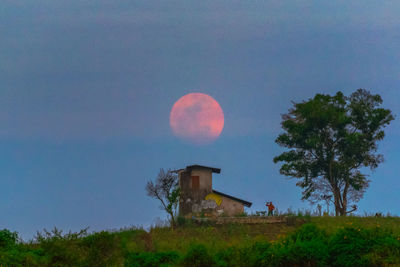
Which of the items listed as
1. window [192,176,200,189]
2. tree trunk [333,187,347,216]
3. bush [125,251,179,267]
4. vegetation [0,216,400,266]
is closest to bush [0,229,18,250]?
vegetation [0,216,400,266]

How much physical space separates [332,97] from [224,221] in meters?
17.9

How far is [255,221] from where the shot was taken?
29109 millimetres

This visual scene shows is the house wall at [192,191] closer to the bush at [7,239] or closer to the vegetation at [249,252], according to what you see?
the bush at [7,239]

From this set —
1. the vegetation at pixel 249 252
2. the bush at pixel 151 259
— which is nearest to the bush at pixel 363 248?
the vegetation at pixel 249 252

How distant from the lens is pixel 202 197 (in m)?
35.5

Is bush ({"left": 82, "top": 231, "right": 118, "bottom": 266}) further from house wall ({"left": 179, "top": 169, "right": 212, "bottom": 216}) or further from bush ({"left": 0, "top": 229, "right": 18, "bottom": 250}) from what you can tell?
house wall ({"left": 179, "top": 169, "right": 212, "bottom": 216})

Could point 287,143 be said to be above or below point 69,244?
above

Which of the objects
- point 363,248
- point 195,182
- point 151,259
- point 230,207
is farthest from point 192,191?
point 363,248

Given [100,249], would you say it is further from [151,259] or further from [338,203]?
[338,203]

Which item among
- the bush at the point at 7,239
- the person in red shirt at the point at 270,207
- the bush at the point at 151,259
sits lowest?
the bush at the point at 151,259

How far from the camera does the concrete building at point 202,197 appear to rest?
3522 cm

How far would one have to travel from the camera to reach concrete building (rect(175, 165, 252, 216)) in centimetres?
3522

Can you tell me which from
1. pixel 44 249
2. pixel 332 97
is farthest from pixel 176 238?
pixel 332 97

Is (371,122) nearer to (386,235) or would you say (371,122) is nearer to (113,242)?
(386,235)
